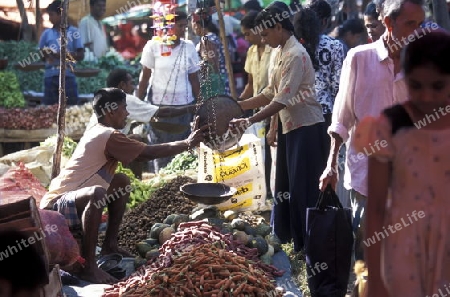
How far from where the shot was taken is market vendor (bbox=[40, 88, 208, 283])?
545 centimetres

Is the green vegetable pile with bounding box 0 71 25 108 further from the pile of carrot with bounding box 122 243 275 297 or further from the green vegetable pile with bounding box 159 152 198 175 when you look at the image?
the pile of carrot with bounding box 122 243 275 297

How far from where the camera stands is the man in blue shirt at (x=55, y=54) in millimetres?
10250

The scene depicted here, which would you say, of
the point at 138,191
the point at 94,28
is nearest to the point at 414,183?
the point at 138,191

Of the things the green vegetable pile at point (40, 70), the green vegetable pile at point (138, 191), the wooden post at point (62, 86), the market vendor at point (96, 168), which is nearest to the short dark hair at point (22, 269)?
the market vendor at point (96, 168)

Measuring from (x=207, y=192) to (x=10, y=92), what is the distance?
5539mm

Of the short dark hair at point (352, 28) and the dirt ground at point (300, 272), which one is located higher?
the short dark hair at point (352, 28)

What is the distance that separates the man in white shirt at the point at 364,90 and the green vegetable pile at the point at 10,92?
711cm

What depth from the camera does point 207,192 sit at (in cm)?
614

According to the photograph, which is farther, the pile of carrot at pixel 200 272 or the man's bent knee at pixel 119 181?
the man's bent knee at pixel 119 181

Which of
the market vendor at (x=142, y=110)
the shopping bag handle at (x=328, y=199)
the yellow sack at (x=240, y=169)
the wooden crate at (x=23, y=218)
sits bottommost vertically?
the yellow sack at (x=240, y=169)

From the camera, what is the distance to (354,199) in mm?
4402

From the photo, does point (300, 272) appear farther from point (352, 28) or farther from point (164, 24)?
point (164, 24)

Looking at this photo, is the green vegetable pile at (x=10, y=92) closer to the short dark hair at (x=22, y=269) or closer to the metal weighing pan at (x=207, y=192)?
the metal weighing pan at (x=207, y=192)

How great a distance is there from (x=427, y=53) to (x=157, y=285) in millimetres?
2529
